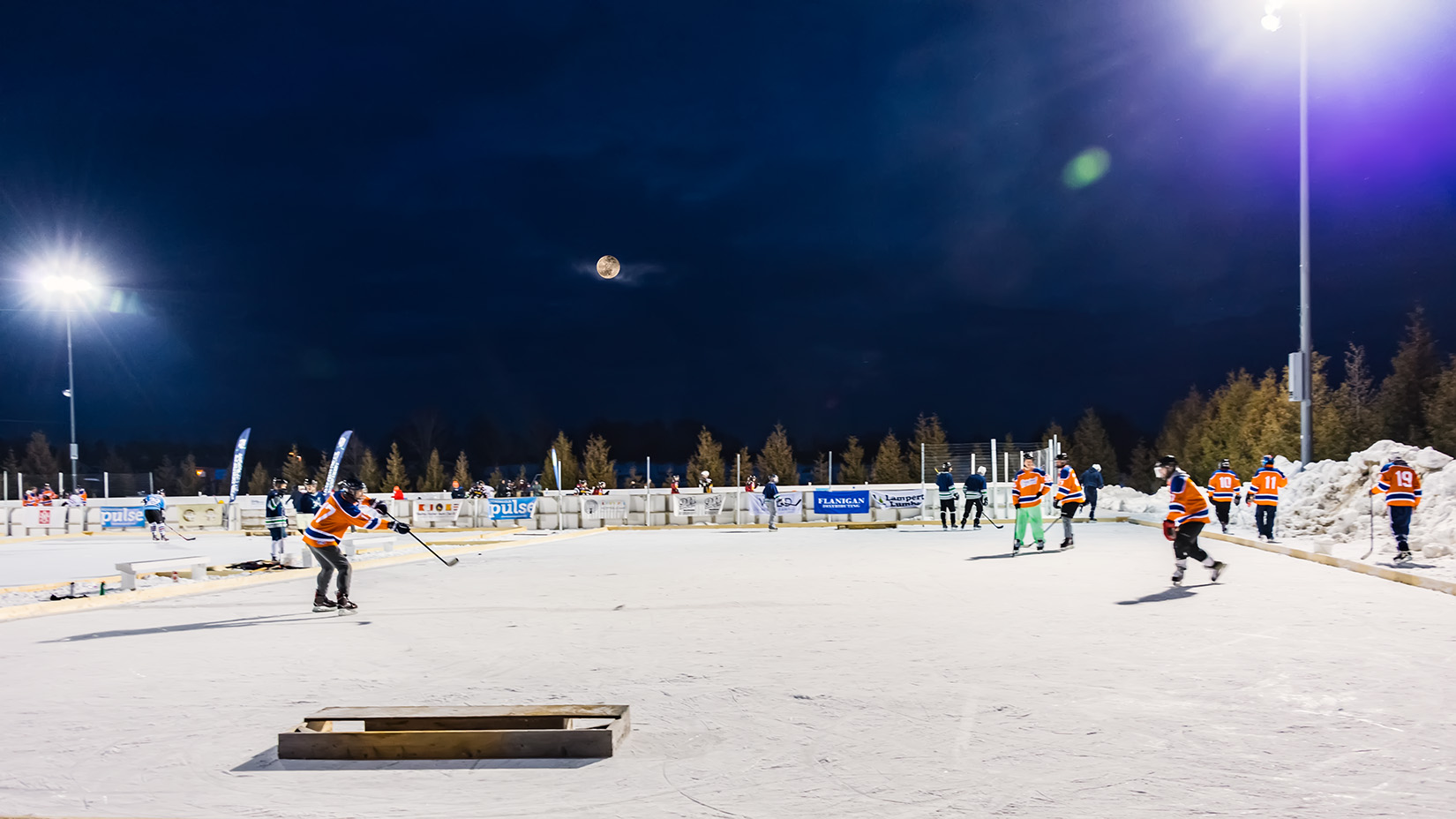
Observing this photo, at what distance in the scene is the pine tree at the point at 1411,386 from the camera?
54781mm

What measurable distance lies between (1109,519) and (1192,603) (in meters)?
21.3

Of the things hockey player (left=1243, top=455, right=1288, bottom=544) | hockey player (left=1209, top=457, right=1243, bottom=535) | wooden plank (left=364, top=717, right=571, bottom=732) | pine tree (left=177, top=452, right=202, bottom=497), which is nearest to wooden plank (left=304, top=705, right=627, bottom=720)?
wooden plank (left=364, top=717, right=571, bottom=732)

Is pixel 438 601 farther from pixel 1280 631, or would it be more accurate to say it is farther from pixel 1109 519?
pixel 1109 519

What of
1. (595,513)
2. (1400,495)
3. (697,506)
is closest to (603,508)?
(595,513)

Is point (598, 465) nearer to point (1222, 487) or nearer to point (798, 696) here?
point (1222, 487)

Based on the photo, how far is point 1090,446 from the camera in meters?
74.8

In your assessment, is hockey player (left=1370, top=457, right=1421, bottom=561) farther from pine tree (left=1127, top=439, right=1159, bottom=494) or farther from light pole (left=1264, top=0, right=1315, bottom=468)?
pine tree (left=1127, top=439, right=1159, bottom=494)

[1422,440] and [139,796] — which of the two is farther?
[1422,440]

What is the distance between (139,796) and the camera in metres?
4.38

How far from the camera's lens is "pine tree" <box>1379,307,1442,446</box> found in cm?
5478

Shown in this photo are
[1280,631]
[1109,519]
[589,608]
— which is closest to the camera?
[1280,631]

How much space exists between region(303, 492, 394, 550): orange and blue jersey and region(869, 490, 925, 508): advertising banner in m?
21.8

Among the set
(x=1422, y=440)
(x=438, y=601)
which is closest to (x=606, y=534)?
(x=438, y=601)

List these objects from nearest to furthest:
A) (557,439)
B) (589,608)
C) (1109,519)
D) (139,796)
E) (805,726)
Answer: (139,796)
(805,726)
(589,608)
(1109,519)
(557,439)
